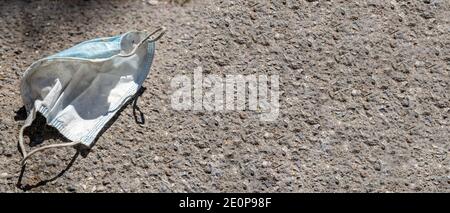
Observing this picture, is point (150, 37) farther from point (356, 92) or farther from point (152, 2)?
point (356, 92)

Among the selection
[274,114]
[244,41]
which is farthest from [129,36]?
[274,114]

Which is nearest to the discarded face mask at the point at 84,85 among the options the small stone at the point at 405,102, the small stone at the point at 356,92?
the small stone at the point at 356,92

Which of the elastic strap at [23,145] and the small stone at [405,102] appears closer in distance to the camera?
the elastic strap at [23,145]

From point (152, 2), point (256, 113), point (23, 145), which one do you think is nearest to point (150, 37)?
point (152, 2)

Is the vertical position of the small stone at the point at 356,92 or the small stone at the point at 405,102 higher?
the small stone at the point at 405,102

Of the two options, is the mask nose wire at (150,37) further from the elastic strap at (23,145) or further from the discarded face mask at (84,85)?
the elastic strap at (23,145)
